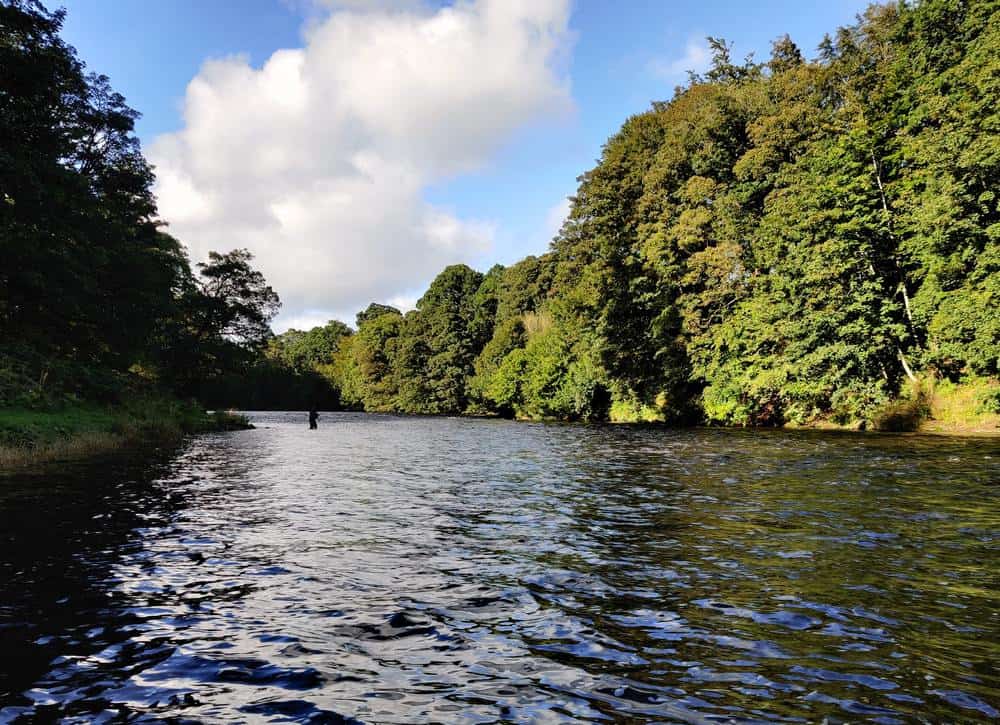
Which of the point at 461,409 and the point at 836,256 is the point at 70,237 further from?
the point at 461,409

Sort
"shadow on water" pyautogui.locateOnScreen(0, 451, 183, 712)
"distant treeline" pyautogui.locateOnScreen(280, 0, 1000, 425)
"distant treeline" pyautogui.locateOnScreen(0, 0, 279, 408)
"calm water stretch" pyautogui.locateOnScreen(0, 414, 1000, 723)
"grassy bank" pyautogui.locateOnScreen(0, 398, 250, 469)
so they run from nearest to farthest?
"calm water stretch" pyautogui.locateOnScreen(0, 414, 1000, 723) < "shadow on water" pyautogui.locateOnScreen(0, 451, 183, 712) < "grassy bank" pyautogui.locateOnScreen(0, 398, 250, 469) < "distant treeline" pyautogui.locateOnScreen(0, 0, 279, 408) < "distant treeline" pyautogui.locateOnScreen(280, 0, 1000, 425)

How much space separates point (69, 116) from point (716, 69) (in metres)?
61.5

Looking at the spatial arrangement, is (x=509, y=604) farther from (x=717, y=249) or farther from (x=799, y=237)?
(x=717, y=249)

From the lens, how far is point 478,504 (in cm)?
1653

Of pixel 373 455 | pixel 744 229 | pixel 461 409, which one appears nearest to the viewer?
pixel 373 455

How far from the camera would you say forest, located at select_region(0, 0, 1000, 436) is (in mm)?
34250

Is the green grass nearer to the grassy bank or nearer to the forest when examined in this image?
the forest

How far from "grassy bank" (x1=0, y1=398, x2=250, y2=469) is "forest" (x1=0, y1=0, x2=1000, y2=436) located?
147cm

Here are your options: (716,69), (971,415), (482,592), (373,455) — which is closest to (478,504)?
(482,592)

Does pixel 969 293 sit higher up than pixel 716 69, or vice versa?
pixel 716 69

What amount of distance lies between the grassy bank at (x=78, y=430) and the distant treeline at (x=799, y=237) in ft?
133

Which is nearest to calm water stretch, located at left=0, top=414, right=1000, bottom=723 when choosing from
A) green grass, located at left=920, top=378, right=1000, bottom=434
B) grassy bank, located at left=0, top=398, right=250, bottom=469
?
grassy bank, located at left=0, top=398, right=250, bottom=469

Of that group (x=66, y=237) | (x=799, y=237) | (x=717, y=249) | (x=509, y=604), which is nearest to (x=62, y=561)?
(x=509, y=604)

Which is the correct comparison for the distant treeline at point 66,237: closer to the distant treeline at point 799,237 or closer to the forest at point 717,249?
the forest at point 717,249
